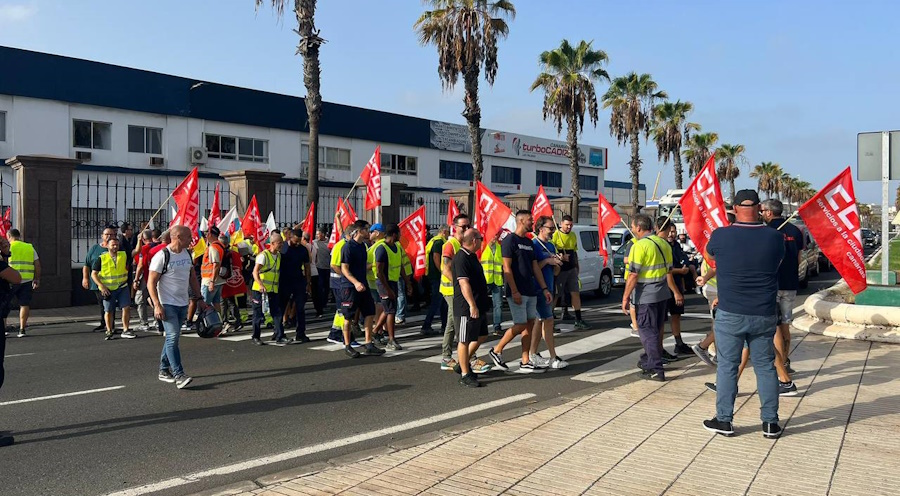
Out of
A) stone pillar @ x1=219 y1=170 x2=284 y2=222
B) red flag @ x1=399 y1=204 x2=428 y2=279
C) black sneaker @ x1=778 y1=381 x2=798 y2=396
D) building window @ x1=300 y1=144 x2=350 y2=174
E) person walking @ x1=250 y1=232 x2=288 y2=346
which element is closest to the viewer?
black sneaker @ x1=778 y1=381 x2=798 y2=396

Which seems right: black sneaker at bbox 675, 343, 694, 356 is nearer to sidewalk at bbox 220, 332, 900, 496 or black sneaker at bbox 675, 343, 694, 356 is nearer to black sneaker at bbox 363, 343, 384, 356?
sidewalk at bbox 220, 332, 900, 496

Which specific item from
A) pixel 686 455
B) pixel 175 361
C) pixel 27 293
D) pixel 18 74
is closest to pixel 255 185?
pixel 27 293

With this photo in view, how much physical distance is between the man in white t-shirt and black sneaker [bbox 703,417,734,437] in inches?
204

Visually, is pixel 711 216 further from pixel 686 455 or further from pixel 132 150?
pixel 132 150

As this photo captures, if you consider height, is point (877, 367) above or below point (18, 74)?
below

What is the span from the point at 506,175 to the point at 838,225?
42317 mm

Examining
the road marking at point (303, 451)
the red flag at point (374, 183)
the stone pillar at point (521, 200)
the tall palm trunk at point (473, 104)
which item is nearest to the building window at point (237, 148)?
the tall palm trunk at point (473, 104)

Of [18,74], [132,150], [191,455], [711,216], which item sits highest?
[18,74]

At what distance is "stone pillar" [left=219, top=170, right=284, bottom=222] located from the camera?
19.0 meters

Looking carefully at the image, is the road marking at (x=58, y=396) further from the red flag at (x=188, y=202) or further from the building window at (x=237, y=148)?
the building window at (x=237, y=148)

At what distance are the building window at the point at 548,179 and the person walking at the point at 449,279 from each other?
44.1m

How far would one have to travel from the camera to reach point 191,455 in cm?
548

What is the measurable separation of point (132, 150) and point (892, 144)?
27722 mm

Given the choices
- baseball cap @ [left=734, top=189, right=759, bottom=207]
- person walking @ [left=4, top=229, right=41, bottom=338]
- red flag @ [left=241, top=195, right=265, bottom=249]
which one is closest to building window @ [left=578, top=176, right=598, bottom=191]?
red flag @ [left=241, top=195, right=265, bottom=249]
